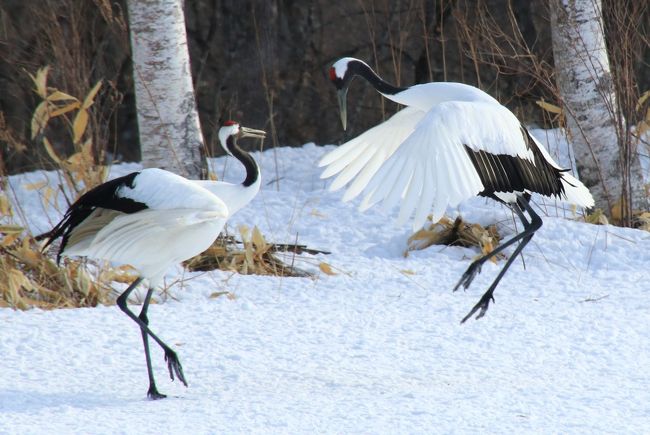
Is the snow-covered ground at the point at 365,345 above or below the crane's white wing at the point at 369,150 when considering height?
below

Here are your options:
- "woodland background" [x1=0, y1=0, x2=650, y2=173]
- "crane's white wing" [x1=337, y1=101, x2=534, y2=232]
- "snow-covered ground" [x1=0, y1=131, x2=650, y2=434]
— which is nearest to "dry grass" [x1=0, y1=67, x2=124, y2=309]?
"snow-covered ground" [x1=0, y1=131, x2=650, y2=434]

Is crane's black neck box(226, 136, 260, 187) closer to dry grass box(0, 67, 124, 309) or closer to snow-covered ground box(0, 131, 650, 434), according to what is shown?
snow-covered ground box(0, 131, 650, 434)

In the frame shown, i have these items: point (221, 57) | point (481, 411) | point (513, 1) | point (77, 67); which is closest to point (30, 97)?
point (221, 57)

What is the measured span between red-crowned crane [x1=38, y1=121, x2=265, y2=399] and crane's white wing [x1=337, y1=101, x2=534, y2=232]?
66 cm

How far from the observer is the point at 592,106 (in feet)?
23.4

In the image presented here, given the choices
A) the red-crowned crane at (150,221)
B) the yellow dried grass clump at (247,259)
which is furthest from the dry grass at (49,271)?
the red-crowned crane at (150,221)

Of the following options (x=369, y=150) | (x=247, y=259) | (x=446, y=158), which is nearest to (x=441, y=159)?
(x=446, y=158)

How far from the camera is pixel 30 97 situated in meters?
9.27

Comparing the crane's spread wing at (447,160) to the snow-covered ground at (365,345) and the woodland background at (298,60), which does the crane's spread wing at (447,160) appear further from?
the woodland background at (298,60)

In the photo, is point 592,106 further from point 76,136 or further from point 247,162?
point 76,136

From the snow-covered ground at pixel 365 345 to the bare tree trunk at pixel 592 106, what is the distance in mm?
378

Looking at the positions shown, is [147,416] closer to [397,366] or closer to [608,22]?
[397,366]

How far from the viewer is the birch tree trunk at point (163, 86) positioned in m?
6.43

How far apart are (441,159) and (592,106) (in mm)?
3156
